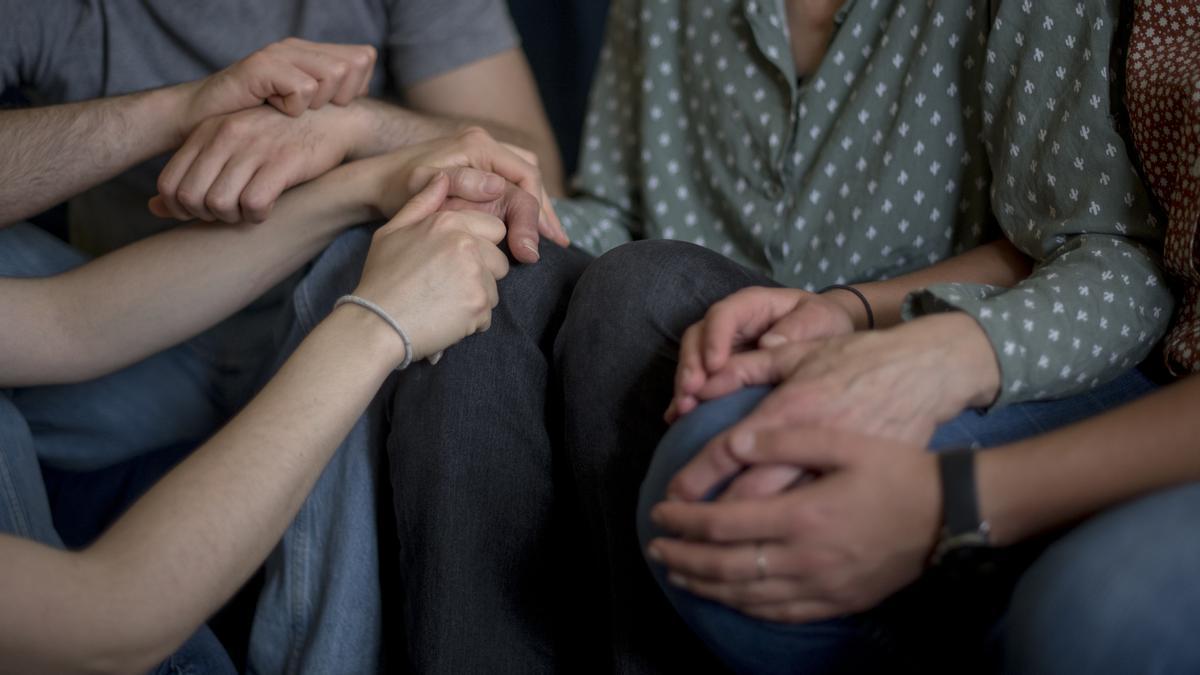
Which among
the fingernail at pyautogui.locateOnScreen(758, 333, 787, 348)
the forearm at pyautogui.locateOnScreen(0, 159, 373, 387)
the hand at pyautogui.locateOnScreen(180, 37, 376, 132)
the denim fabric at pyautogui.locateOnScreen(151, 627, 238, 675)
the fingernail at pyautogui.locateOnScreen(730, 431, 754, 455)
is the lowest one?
the denim fabric at pyautogui.locateOnScreen(151, 627, 238, 675)

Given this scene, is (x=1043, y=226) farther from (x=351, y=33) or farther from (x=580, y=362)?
(x=351, y=33)

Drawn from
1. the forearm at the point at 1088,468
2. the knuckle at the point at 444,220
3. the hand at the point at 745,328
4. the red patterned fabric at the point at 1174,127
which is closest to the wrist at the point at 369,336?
the knuckle at the point at 444,220

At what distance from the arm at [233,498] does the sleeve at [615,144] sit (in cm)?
39

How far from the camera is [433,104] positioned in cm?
148

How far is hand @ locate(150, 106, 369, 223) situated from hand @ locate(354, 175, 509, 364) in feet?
0.56

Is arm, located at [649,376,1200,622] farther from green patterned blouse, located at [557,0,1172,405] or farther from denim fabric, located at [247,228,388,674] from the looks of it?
denim fabric, located at [247,228,388,674]

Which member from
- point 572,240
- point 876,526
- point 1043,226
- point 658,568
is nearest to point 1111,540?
point 876,526

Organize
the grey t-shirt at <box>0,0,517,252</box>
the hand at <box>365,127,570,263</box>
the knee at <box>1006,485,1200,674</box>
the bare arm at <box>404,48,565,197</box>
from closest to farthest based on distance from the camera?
the knee at <box>1006,485,1200,674</box> → the hand at <box>365,127,570,263</box> → the grey t-shirt at <box>0,0,517,252</box> → the bare arm at <box>404,48,565,197</box>

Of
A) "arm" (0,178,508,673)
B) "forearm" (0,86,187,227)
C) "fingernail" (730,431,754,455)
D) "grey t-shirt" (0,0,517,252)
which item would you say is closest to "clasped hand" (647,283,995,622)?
"fingernail" (730,431,754,455)

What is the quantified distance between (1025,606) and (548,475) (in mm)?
430

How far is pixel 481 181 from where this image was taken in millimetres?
1021

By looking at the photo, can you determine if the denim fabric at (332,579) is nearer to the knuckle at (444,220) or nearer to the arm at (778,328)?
the knuckle at (444,220)

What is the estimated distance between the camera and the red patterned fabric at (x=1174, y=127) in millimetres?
792

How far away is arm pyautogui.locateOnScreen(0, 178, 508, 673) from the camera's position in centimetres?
68
